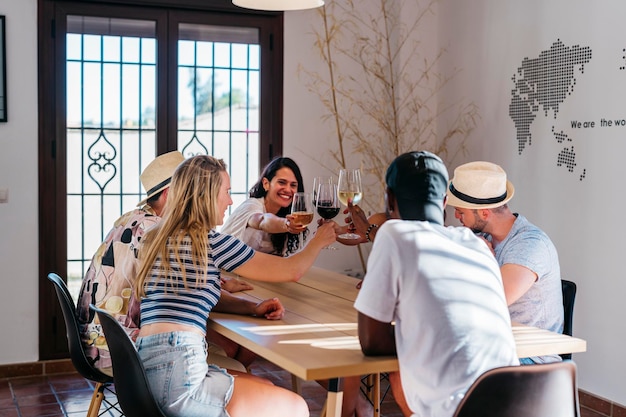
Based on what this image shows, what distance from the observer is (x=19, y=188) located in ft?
16.0

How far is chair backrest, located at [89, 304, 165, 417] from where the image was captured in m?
2.37

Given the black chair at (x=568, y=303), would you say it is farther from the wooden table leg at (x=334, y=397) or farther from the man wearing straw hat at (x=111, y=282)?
the man wearing straw hat at (x=111, y=282)

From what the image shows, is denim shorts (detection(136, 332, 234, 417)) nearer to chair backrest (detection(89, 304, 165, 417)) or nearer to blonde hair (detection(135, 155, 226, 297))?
chair backrest (detection(89, 304, 165, 417))

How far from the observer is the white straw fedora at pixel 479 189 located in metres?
2.96

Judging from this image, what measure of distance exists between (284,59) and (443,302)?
12.4 ft

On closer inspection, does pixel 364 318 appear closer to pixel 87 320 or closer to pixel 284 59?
pixel 87 320

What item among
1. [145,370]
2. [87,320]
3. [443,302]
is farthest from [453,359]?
[87,320]

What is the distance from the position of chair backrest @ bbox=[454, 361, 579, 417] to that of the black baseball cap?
1.51ft

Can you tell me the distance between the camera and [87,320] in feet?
10.3

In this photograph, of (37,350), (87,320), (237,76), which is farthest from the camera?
(237,76)

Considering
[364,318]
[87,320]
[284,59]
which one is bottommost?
[87,320]

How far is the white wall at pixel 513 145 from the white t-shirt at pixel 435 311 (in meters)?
2.40

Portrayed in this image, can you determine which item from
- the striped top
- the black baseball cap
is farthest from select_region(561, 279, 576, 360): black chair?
the striped top

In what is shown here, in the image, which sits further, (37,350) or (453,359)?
(37,350)
